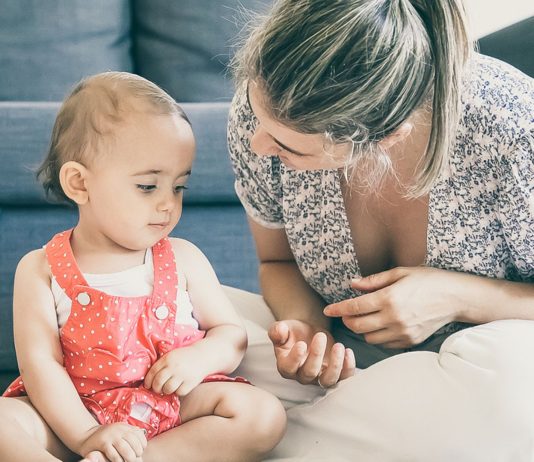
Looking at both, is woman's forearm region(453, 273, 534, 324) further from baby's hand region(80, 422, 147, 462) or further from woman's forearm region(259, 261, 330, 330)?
baby's hand region(80, 422, 147, 462)

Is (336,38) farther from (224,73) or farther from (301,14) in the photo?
(224,73)

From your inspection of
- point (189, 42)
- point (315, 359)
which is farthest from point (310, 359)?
point (189, 42)

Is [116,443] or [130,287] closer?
[116,443]

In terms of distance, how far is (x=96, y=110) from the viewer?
3.31ft

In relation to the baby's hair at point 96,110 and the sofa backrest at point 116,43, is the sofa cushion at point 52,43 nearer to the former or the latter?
the sofa backrest at point 116,43

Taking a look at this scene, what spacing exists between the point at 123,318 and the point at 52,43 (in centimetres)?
97

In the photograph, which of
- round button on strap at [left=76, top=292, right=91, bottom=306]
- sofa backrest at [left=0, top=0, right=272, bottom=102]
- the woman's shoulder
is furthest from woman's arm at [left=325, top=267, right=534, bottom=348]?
sofa backrest at [left=0, top=0, right=272, bottom=102]

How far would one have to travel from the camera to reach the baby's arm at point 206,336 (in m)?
0.98

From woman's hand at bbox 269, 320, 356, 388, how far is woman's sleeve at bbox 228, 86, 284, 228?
0.71ft

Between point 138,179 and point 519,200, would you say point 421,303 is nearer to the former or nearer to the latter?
point 519,200

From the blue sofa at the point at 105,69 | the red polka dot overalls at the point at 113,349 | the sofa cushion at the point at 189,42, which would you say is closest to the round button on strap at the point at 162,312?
the red polka dot overalls at the point at 113,349

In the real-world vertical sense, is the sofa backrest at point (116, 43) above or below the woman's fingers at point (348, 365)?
above

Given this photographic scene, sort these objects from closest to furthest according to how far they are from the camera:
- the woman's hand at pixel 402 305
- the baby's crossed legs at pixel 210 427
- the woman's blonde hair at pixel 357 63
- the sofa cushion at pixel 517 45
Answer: the woman's blonde hair at pixel 357 63, the baby's crossed legs at pixel 210 427, the woman's hand at pixel 402 305, the sofa cushion at pixel 517 45

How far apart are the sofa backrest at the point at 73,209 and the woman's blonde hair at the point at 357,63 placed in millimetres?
659
